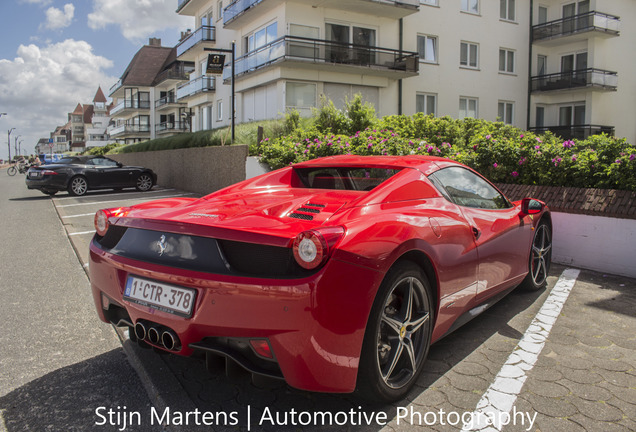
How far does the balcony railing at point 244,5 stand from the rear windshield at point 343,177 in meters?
20.9

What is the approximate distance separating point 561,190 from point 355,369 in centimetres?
524

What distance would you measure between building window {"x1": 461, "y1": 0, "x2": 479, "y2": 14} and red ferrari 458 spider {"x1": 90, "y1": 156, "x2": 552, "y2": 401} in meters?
26.3

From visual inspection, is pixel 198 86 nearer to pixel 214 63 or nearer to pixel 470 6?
pixel 214 63

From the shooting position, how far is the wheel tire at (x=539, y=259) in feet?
15.9

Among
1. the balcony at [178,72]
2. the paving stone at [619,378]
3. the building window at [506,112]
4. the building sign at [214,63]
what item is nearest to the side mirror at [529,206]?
the paving stone at [619,378]

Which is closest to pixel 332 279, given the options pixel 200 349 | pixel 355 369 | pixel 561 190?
pixel 355 369

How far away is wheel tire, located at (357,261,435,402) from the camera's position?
2482 mm

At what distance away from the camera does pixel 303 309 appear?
2.24m

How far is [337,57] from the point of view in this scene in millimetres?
23109

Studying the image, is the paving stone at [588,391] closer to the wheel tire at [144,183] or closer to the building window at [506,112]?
the wheel tire at [144,183]

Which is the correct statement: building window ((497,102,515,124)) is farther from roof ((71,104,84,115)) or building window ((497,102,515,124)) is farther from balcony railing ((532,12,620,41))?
roof ((71,104,84,115))

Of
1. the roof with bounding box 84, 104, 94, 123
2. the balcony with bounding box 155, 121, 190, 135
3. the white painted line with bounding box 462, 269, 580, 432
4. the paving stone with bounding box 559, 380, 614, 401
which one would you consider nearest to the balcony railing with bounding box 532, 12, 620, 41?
the white painted line with bounding box 462, 269, 580, 432

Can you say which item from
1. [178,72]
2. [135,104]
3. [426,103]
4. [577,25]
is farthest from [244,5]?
[135,104]

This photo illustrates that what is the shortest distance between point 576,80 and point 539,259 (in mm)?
27391
